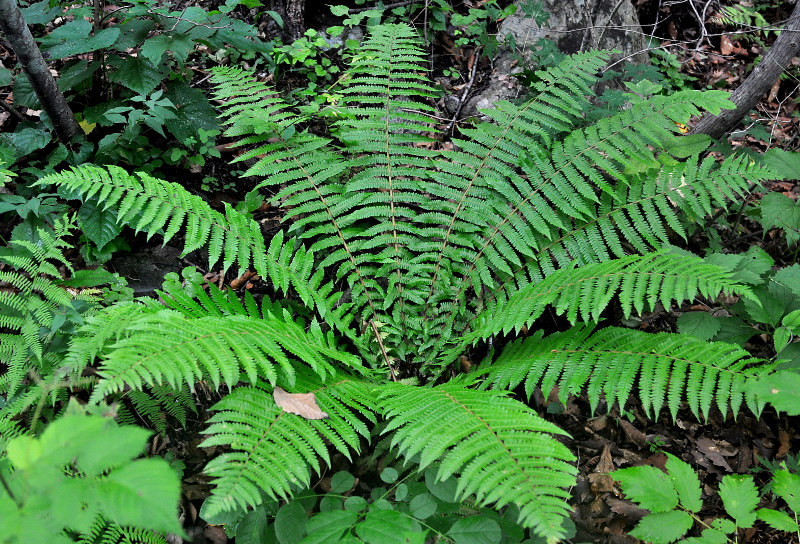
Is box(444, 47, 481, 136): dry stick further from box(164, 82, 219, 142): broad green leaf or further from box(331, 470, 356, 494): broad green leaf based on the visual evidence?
box(331, 470, 356, 494): broad green leaf

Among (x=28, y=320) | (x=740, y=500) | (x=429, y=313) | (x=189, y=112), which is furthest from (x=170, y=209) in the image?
(x=740, y=500)

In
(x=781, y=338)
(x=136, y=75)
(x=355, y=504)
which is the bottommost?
(x=355, y=504)

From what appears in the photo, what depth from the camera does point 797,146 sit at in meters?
4.18

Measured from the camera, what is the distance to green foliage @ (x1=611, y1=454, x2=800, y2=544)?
1.62m

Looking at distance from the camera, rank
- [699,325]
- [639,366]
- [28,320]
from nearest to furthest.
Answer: [639,366] → [28,320] → [699,325]

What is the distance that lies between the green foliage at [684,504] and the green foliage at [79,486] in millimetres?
1414

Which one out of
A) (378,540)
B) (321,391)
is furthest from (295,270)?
(378,540)

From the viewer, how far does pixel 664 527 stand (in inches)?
64.9

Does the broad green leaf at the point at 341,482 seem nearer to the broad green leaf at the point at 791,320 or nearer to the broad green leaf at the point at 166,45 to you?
the broad green leaf at the point at 791,320

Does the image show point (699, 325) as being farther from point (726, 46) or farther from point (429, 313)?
point (726, 46)

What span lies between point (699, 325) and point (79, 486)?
2562mm

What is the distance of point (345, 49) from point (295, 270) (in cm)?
217

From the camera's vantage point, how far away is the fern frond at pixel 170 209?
219cm

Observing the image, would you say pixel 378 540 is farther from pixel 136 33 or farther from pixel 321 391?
pixel 136 33
